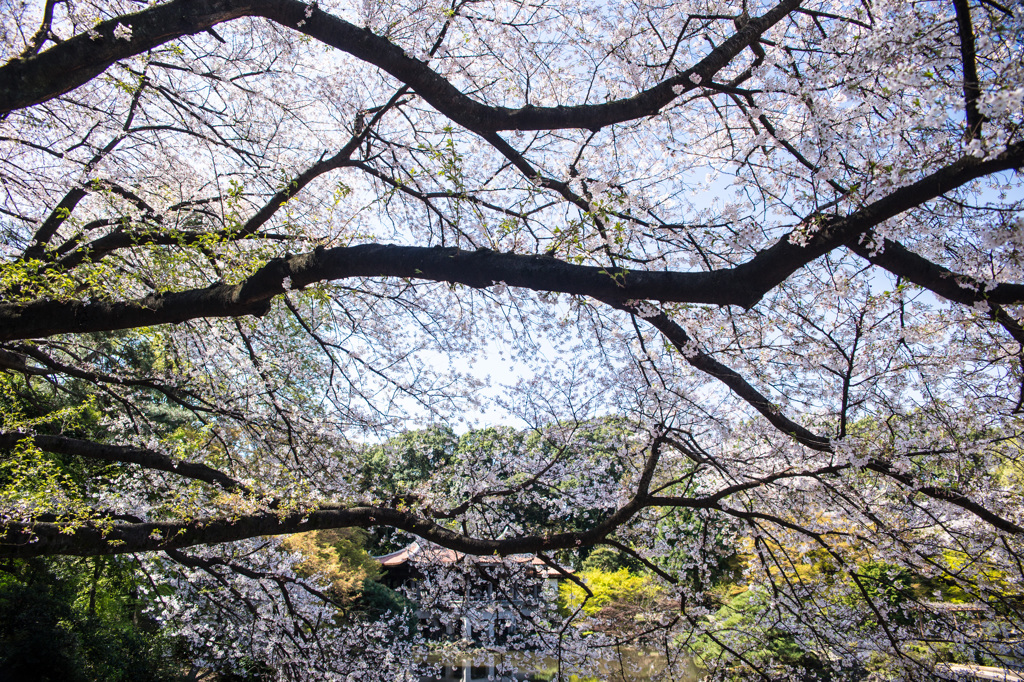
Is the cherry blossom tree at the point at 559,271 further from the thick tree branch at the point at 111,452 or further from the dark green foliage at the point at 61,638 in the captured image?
the dark green foliage at the point at 61,638

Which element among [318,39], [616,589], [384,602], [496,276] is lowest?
[384,602]

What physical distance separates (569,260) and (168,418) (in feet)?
53.4

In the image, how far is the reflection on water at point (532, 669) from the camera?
8695 millimetres

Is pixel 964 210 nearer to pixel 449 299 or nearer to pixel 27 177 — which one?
pixel 449 299

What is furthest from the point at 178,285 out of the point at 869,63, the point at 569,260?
the point at 869,63

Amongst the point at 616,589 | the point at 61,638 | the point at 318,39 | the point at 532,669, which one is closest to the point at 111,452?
the point at 318,39

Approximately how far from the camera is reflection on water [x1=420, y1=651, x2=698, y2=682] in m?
8.70

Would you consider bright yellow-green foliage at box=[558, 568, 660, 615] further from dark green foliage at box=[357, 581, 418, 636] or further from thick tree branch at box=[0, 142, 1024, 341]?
thick tree branch at box=[0, 142, 1024, 341]

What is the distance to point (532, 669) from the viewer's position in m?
10.3

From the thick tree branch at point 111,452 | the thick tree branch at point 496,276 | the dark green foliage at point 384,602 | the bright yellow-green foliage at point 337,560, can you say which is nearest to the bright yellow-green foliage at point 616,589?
the dark green foliage at point 384,602

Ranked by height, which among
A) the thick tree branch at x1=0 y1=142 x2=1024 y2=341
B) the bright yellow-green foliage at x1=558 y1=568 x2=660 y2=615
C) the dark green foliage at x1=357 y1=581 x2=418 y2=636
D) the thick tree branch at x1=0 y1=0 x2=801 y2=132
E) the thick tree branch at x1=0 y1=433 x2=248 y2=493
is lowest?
the dark green foliage at x1=357 y1=581 x2=418 y2=636

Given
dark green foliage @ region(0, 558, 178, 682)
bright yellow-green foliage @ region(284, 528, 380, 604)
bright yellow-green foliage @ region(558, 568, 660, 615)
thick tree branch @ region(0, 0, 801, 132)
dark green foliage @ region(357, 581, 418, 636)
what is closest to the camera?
thick tree branch @ region(0, 0, 801, 132)

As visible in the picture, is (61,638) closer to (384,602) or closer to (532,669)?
(532,669)

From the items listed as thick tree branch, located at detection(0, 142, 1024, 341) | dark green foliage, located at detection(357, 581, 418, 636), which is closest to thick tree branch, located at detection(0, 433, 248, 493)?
thick tree branch, located at detection(0, 142, 1024, 341)
